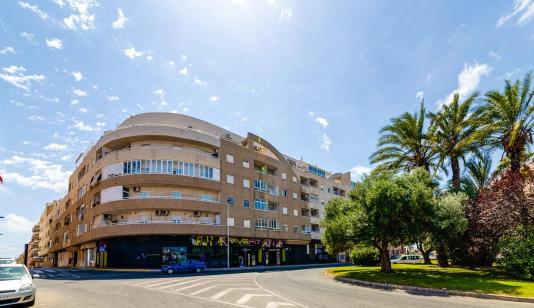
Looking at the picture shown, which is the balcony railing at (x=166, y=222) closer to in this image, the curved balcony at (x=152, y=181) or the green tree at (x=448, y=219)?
the curved balcony at (x=152, y=181)

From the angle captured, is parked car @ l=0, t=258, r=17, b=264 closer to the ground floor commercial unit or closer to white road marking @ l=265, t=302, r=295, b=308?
white road marking @ l=265, t=302, r=295, b=308

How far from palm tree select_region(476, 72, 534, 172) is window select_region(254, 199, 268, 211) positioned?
30.5 m

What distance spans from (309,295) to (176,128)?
31.9m

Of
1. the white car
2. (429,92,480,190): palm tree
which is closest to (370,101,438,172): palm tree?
(429,92,480,190): palm tree

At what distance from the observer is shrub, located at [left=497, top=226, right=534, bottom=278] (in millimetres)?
18698

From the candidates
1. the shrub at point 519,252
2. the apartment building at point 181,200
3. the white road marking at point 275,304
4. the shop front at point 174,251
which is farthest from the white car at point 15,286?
the shop front at point 174,251

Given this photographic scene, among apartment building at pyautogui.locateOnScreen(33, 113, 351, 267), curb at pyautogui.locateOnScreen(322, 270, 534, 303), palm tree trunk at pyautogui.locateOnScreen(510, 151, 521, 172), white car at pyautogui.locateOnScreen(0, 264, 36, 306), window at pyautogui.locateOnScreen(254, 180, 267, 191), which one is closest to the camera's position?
white car at pyautogui.locateOnScreen(0, 264, 36, 306)

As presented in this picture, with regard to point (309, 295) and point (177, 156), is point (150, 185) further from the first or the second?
point (309, 295)

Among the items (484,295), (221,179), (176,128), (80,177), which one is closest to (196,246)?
(221,179)

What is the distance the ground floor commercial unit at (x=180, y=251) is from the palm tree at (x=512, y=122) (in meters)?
30.7

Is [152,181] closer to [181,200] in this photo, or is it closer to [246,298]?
[181,200]

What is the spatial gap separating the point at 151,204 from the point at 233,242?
12239 millimetres

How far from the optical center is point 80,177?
55375mm

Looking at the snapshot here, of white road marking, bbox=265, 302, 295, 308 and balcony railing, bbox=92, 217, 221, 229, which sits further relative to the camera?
balcony railing, bbox=92, 217, 221, 229
